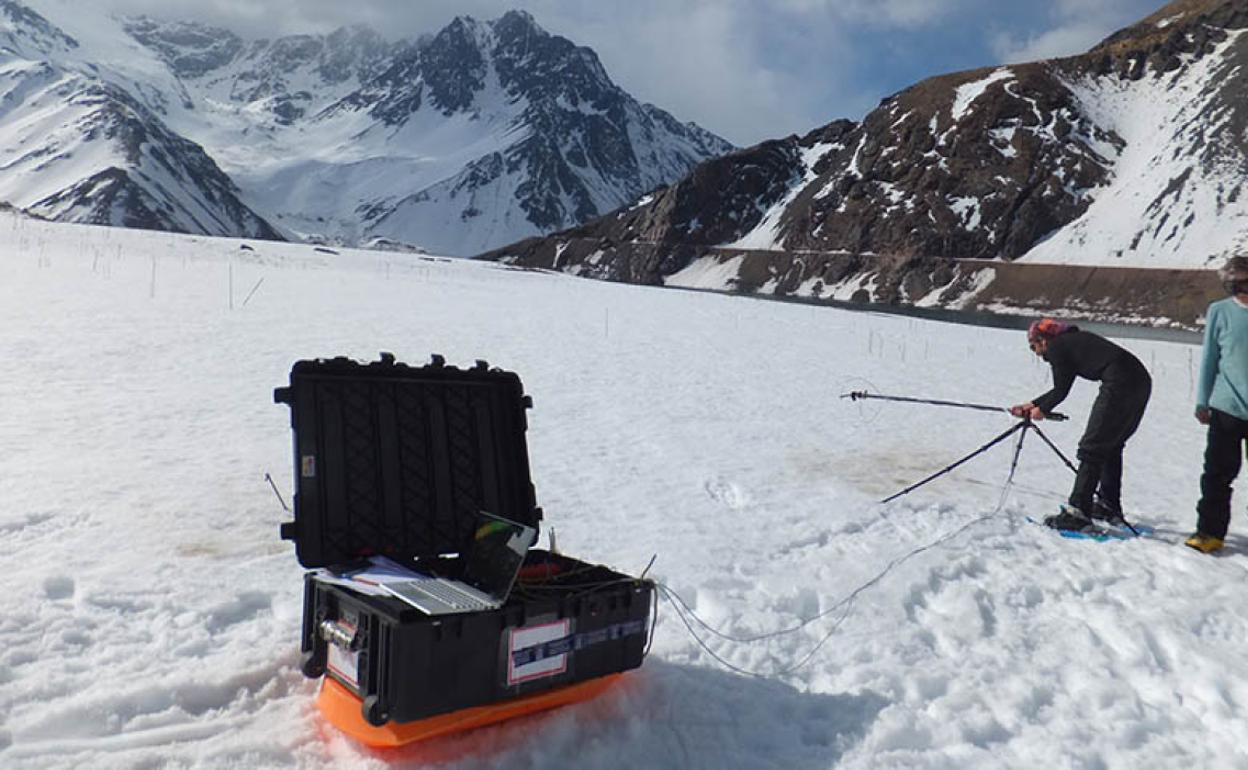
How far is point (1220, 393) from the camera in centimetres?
656

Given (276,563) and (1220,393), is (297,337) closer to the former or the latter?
(276,563)

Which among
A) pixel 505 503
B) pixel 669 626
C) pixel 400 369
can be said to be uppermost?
pixel 400 369

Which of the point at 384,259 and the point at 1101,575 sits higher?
the point at 384,259

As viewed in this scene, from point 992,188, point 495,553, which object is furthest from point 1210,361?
point 992,188

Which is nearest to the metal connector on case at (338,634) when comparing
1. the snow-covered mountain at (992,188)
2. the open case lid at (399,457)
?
the open case lid at (399,457)

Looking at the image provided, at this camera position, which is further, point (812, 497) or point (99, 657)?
point (812, 497)

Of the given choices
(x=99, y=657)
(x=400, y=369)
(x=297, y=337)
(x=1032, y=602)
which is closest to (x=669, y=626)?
(x=400, y=369)

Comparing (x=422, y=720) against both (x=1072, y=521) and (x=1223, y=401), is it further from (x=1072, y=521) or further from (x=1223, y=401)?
(x=1223, y=401)

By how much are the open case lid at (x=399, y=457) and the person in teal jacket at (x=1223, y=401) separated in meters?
5.40

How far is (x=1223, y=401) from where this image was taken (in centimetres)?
653

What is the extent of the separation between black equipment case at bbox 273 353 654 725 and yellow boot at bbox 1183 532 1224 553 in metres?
4.98

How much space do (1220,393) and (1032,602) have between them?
2546mm

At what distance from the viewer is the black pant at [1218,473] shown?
21.5ft

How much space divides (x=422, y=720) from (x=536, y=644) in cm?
58
